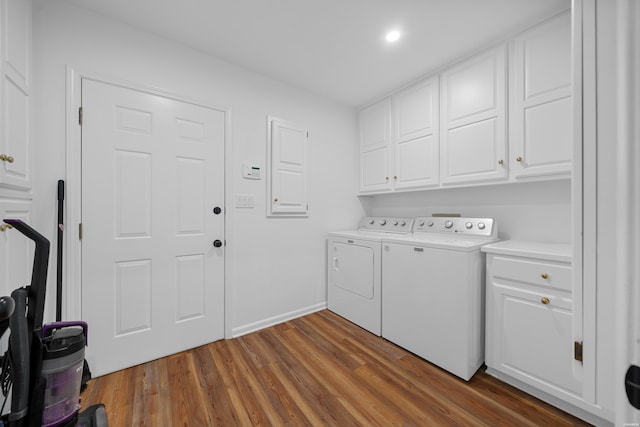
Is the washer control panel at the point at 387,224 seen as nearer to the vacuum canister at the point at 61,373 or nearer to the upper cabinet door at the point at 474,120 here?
the upper cabinet door at the point at 474,120

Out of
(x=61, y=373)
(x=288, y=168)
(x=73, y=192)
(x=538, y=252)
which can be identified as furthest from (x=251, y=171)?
(x=538, y=252)

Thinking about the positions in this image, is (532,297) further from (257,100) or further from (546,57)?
(257,100)

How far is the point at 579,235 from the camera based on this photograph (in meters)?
0.35

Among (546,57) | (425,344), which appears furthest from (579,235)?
(546,57)

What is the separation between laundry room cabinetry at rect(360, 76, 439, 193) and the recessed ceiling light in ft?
2.01

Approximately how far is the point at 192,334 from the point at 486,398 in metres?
2.09

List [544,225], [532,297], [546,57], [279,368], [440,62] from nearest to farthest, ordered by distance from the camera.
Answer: [532,297] → [546,57] → [279,368] → [544,225] → [440,62]

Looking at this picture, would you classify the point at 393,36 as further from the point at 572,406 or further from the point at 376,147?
the point at 572,406

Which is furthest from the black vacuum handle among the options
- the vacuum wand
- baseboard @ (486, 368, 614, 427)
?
baseboard @ (486, 368, 614, 427)

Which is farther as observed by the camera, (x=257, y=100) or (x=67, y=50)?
(x=257, y=100)

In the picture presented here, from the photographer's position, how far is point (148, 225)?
1.87 meters

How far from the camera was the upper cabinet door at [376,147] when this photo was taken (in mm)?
2764

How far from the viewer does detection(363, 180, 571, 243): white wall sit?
6.14 ft

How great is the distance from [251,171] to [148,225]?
904 millimetres
